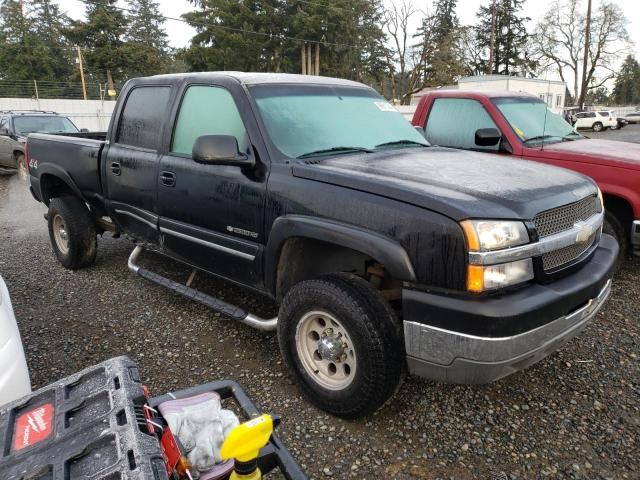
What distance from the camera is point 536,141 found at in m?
5.35

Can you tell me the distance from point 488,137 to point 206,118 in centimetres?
311

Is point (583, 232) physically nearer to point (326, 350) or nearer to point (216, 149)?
point (326, 350)

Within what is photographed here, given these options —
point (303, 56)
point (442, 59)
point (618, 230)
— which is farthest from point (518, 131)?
point (442, 59)

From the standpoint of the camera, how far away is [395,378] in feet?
8.05

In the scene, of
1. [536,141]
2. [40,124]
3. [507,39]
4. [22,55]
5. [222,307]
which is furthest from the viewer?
[507,39]

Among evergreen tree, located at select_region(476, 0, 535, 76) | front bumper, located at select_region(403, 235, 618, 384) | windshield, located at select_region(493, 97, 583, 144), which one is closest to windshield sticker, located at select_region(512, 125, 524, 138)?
windshield, located at select_region(493, 97, 583, 144)

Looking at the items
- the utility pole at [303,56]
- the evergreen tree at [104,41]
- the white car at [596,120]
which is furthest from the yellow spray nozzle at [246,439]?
the evergreen tree at [104,41]

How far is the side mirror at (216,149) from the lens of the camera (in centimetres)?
285

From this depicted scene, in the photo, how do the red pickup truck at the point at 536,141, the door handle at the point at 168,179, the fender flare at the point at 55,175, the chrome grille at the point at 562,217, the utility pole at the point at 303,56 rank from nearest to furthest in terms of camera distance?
the chrome grille at the point at 562,217 < the door handle at the point at 168,179 < the red pickup truck at the point at 536,141 < the fender flare at the point at 55,175 < the utility pole at the point at 303,56

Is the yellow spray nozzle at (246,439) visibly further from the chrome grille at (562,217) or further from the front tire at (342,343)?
the chrome grille at (562,217)

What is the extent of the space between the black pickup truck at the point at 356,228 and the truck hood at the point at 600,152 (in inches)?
70.1

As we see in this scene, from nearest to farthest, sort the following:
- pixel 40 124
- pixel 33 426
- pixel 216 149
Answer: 1. pixel 33 426
2. pixel 216 149
3. pixel 40 124

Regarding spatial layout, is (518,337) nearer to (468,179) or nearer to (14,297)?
(468,179)

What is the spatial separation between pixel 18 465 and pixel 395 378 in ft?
5.23
